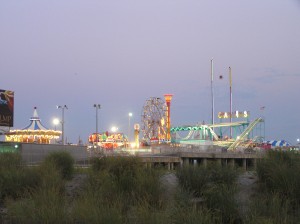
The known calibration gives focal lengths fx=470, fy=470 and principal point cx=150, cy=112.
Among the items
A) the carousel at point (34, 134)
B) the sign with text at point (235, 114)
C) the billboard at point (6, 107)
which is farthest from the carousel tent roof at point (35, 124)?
the sign with text at point (235, 114)

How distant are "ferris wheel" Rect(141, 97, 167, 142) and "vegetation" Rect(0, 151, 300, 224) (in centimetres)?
8365

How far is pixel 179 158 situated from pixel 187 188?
126 ft

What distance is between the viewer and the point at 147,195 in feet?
40.4

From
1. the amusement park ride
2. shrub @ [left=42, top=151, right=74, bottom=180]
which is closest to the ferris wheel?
the amusement park ride

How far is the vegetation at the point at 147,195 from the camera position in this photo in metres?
9.81

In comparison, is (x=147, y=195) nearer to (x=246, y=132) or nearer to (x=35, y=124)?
(x=35, y=124)

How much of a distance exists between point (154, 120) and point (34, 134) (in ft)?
107

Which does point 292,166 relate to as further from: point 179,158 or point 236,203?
point 179,158

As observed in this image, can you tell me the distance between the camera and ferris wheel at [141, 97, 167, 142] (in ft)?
335

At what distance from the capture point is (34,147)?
35.7m

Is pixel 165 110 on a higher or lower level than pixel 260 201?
higher

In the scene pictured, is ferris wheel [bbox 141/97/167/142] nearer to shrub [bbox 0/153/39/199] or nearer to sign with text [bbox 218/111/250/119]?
sign with text [bbox 218/111/250/119]

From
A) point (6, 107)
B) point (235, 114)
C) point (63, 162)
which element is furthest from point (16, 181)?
point (235, 114)

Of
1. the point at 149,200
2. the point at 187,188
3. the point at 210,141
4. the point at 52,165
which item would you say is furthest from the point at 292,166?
the point at 210,141
